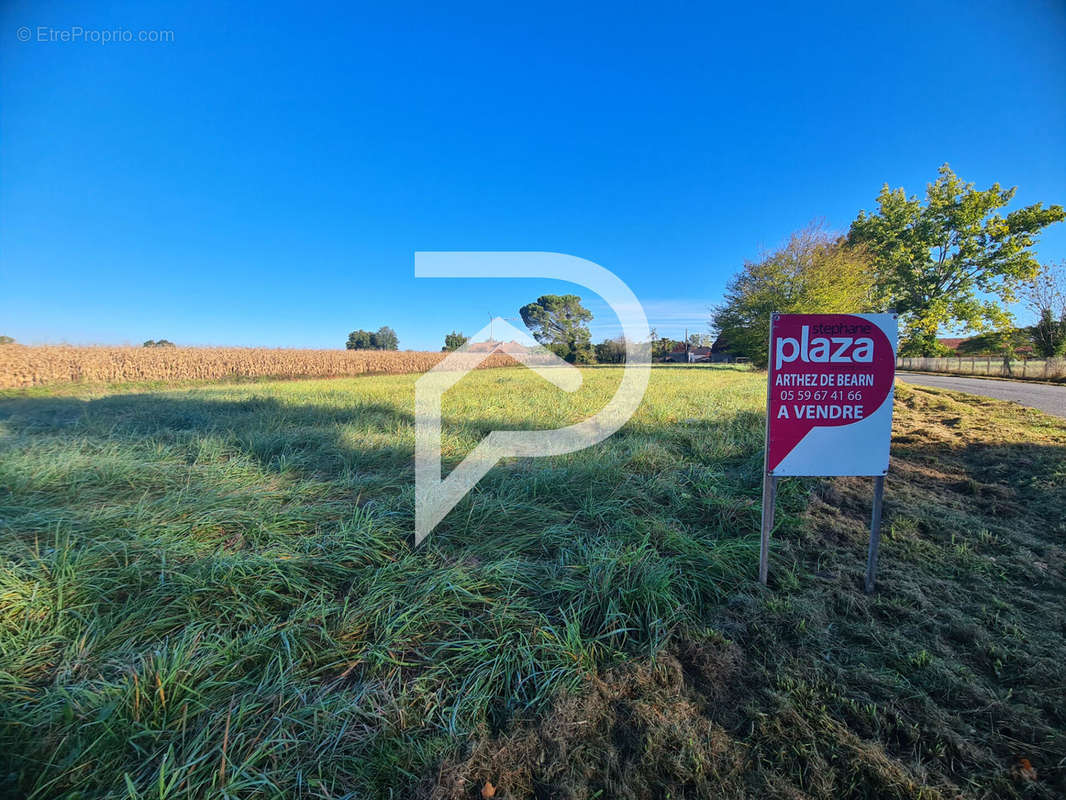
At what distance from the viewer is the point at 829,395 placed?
251 cm

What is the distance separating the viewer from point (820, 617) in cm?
212

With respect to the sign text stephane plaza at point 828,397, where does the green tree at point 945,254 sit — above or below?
above

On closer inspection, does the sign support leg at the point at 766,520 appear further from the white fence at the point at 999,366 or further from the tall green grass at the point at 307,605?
the white fence at the point at 999,366

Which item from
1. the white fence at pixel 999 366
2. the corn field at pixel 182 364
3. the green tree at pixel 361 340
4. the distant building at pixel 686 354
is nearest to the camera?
the corn field at pixel 182 364

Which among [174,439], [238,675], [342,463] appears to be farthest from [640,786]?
[174,439]

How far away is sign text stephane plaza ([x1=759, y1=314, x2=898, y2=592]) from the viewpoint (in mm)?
2477

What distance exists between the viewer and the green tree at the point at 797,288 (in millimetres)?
19172

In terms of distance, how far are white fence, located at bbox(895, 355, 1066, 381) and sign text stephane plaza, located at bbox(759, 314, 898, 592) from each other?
1548 cm

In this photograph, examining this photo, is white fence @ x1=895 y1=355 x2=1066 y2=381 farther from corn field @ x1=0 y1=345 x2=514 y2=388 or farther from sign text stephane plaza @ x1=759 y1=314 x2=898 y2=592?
corn field @ x1=0 y1=345 x2=514 y2=388

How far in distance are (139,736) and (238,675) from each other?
0.34 m

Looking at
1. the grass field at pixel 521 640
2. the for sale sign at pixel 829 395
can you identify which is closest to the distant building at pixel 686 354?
the grass field at pixel 521 640

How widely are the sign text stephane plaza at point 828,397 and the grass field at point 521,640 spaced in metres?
0.71

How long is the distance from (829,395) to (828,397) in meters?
0.02

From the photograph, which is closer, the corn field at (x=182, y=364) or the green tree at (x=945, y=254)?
the corn field at (x=182, y=364)
